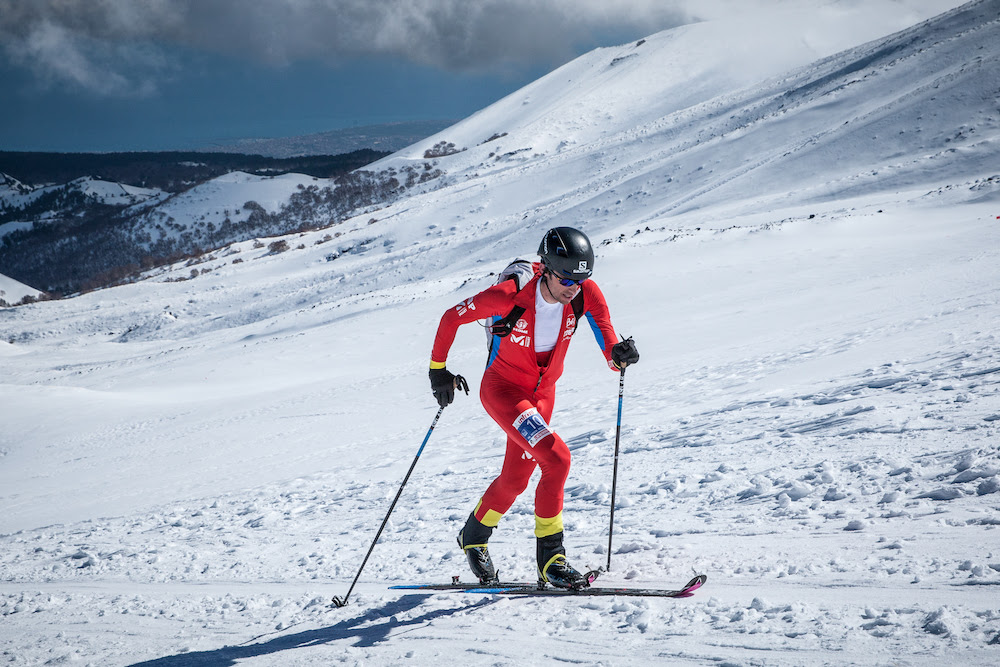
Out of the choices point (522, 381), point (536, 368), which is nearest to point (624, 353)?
point (536, 368)

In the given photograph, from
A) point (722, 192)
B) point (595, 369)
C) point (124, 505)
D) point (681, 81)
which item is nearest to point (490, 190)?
point (722, 192)

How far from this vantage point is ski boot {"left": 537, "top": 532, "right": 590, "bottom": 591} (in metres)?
4.11

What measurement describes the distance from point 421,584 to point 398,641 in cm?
92

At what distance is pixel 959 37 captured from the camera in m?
39.1

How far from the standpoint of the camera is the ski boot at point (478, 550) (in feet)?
14.8

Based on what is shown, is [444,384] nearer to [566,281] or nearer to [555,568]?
[566,281]

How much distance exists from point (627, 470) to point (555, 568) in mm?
2221

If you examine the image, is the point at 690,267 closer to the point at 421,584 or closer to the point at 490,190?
the point at 421,584

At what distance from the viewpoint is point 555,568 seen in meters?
4.21

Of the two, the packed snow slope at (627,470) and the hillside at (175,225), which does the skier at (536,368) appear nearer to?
the packed snow slope at (627,470)

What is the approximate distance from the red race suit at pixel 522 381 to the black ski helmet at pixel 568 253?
0.24 meters

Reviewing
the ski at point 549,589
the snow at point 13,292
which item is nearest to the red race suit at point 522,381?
the ski at point 549,589

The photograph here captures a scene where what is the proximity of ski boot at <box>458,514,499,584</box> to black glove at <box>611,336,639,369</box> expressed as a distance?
1.56m

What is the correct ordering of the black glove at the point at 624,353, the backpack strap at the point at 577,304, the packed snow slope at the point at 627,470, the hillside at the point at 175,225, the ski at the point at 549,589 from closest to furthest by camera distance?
the packed snow slope at the point at 627,470, the ski at the point at 549,589, the black glove at the point at 624,353, the backpack strap at the point at 577,304, the hillside at the point at 175,225
